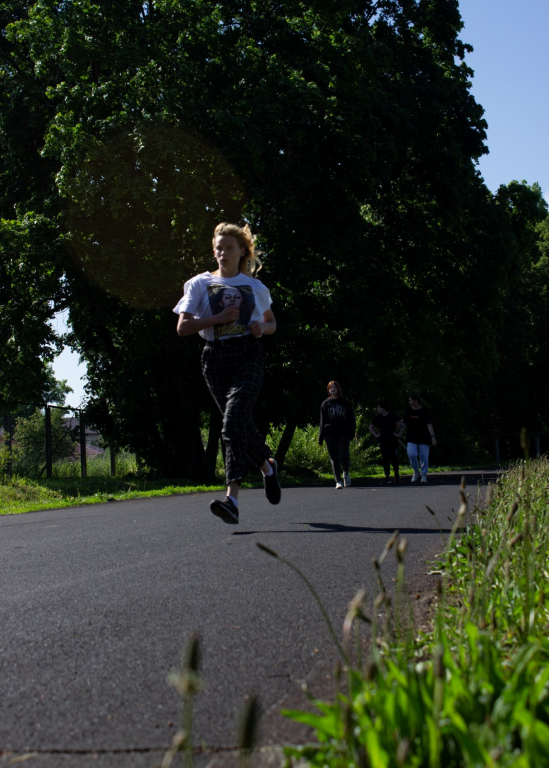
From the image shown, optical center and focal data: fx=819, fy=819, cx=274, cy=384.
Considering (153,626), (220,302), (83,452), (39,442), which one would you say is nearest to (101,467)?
(83,452)

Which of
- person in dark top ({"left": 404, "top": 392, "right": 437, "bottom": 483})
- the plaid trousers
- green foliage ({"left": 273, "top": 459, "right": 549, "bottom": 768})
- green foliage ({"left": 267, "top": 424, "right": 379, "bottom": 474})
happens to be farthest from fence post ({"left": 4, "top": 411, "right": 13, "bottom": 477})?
green foliage ({"left": 273, "top": 459, "right": 549, "bottom": 768})

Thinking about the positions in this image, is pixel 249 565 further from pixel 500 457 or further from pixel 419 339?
pixel 500 457

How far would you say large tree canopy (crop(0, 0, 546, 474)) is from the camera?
700 inches

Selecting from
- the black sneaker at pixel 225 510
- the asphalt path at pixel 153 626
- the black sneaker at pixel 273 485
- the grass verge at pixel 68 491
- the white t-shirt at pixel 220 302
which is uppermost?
the white t-shirt at pixel 220 302

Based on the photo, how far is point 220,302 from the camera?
598cm

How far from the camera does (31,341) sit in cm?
1878

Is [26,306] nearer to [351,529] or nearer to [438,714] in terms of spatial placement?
[351,529]

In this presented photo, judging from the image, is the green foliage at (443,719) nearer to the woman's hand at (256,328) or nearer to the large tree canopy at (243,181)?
the woman's hand at (256,328)

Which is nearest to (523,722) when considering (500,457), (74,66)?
(74,66)

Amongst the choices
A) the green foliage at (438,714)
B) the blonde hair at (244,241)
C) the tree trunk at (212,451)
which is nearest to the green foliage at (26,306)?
the tree trunk at (212,451)

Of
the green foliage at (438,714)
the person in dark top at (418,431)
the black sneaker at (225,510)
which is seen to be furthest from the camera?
the person in dark top at (418,431)

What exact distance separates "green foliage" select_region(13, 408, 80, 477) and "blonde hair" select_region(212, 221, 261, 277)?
1051cm

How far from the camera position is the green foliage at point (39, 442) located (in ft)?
55.0

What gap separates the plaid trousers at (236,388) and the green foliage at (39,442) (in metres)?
10.6
